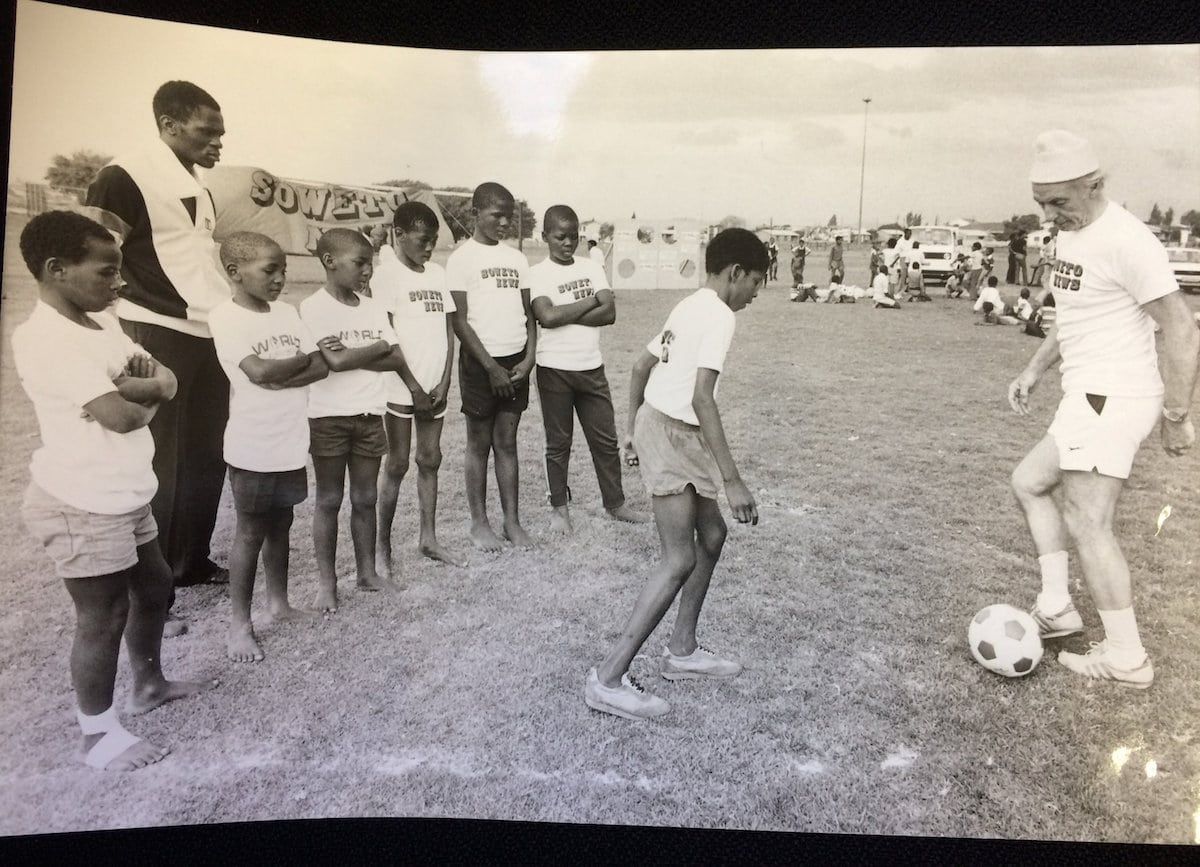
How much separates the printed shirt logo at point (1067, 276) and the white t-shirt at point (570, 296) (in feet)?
4.20

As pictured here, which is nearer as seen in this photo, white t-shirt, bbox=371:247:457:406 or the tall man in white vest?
the tall man in white vest

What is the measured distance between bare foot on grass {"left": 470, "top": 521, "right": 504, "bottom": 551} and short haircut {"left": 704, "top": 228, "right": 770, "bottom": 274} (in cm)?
107

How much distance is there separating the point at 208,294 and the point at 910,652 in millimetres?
2285

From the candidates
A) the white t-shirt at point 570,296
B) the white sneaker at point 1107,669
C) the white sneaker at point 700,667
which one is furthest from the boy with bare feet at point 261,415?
the white sneaker at point 1107,669

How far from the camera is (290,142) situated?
2312 millimetres

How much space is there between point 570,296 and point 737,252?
54 cm

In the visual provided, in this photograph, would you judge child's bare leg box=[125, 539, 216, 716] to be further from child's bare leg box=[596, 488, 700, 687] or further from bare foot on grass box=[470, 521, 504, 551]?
child's bare leg box=[596, 488, 700, 687]

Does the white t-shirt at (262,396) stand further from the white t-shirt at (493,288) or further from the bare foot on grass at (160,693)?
the bare foot on grass at (160,693)

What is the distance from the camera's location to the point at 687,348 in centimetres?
222

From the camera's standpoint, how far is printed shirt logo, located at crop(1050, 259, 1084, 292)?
84.0 inches

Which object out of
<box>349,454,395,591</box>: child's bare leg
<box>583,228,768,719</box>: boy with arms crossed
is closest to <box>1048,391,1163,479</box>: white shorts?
<box>583,228,768,719</box>: boy with arms crossed

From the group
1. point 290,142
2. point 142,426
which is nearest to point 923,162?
point 290,142

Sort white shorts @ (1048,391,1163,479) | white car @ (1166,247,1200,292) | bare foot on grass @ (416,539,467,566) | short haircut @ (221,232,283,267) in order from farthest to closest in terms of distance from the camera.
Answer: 1. bare foot on grass @ (416,539,467,566)
2. short haircut @ (221,232,283,267)
3. white shorts @ (1048,391,1163,479)
4. white car @ (1166,247,1200,292)

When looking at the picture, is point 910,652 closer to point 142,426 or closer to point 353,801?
point 353,801
